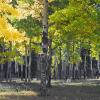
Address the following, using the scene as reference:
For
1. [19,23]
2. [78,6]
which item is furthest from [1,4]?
[19,23]

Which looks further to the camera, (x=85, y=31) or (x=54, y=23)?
(x=54, y=23)

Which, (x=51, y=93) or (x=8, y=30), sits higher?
(x=8, y=30)

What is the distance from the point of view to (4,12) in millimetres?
9539

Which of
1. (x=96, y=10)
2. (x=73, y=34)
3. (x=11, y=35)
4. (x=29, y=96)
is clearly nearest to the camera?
(x=11, y=35)

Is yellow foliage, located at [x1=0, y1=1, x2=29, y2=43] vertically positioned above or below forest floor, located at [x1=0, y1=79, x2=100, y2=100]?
above

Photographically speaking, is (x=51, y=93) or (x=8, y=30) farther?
(x=51, y=93)

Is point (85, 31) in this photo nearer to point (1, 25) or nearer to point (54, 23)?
point (54, 23)

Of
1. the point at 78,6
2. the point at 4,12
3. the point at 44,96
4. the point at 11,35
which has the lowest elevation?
the point at 44,96

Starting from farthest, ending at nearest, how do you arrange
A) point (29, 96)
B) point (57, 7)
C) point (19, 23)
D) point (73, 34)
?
point (19, 23)
point (57, 7)
point (73, 34)
point (29, 96)

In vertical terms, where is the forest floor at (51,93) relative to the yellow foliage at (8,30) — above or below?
below

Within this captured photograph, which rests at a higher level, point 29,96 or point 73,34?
point 73,34

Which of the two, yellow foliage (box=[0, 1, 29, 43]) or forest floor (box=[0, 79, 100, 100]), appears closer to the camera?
yellow foliage (box=[0, 1, 29, 43])

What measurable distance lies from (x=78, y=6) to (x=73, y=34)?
2995mm

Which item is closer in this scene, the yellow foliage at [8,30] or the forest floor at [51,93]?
the yellow foliage at [8,30]
